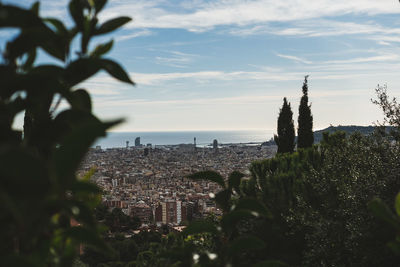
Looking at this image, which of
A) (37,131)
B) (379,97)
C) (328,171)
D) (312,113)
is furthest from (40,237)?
(312,113)

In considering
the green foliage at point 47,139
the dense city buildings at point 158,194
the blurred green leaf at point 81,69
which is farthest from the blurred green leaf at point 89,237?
the dense city buildings at point 158,194

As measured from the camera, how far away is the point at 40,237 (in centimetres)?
64

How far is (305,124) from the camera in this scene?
51.1ft

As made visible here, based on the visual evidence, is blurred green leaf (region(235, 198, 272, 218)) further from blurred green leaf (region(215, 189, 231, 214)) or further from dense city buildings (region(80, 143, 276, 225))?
dense city buildings (region(80, 143, 276, 225))

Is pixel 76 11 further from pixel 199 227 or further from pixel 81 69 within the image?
pixel 199 227

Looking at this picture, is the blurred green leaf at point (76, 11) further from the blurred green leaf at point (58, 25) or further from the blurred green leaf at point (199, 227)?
the blurred green leaf at point (199, 227)

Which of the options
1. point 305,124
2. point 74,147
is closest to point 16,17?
point 74,147

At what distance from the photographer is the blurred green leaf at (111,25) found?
793mm

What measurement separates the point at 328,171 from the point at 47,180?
590cm

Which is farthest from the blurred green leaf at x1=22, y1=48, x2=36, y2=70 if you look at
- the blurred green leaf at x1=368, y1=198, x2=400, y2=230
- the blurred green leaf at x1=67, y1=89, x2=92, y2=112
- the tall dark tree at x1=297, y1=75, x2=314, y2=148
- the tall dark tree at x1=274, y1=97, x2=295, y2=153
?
the tall dark tree at x1=274, y1=97, x2=295, y2=153

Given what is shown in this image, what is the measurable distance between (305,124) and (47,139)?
15.7 metres

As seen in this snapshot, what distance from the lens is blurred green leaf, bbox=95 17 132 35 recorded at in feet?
2.60

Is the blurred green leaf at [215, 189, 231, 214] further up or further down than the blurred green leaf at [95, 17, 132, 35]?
further down

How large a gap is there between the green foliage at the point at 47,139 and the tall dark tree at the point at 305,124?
49.4 feet
